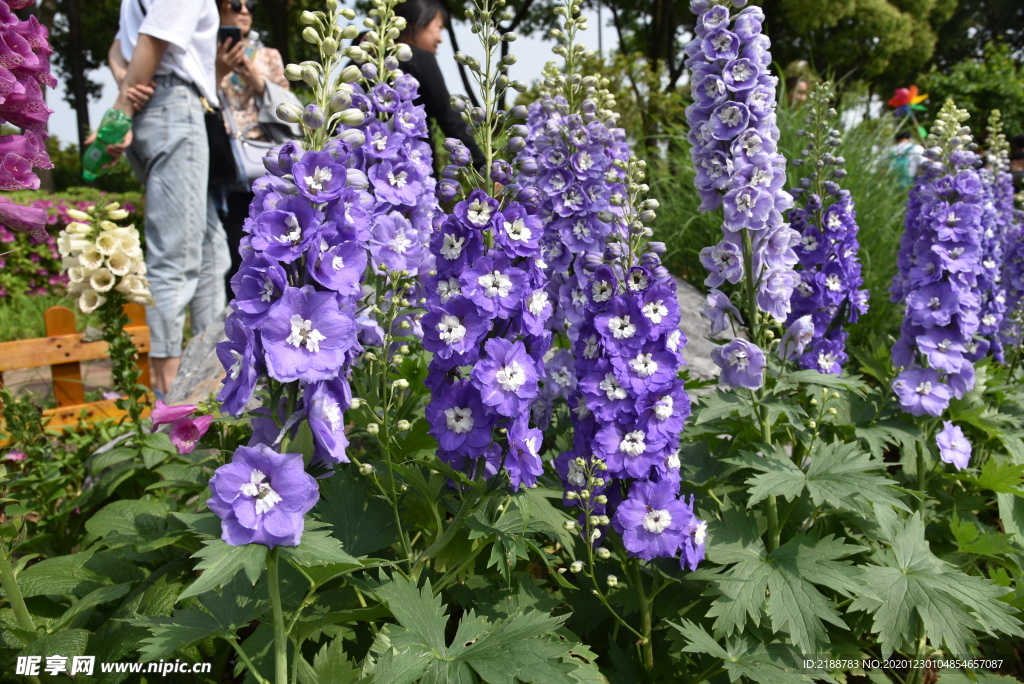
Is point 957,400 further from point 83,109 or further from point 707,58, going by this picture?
point 83,109

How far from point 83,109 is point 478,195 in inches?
916

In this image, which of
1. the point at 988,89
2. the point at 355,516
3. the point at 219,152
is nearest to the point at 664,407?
the point at 355,516

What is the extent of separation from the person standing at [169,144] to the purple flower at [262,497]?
323 cm

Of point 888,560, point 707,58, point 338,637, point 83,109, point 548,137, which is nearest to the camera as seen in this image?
point 338,637

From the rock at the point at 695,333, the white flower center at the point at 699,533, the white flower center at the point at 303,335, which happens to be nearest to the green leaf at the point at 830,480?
the white flower center at the point at 699,533

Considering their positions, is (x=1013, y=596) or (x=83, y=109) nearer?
(x=1013, y=596)

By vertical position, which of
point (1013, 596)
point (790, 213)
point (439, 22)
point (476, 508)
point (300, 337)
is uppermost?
point (439, 22)

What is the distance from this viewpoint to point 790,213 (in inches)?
121

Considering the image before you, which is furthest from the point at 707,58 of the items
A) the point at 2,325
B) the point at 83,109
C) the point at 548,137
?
the point at 83,109

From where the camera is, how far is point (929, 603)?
80.1 inches

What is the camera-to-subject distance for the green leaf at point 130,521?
6.91 ft

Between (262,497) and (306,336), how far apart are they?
32 cm

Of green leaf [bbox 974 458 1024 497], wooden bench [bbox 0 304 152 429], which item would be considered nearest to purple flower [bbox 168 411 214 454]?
wooden bench [bbox 0 304 152 429]

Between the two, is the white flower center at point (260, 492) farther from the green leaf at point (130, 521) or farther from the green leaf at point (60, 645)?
the green leaf at point (130, 521)
